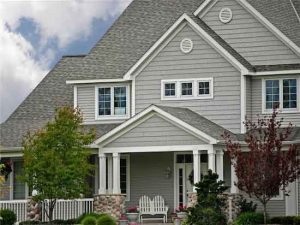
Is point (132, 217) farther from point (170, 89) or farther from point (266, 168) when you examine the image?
point (266, 168)

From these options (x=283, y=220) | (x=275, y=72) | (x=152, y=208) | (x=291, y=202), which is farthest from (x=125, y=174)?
(x=283, y=220)

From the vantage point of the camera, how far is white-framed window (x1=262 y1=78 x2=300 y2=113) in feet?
136

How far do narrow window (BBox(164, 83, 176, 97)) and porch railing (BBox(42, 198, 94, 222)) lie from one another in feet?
19.8

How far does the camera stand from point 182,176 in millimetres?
42906

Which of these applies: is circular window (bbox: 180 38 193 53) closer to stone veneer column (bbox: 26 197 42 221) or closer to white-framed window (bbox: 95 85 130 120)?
white-framed window (bbox: 95 85 130 120)

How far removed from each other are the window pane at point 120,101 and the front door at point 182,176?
3.59 metres

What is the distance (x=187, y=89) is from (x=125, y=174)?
Result: 496 cm

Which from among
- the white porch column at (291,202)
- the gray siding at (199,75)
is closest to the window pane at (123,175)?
the gray siding at (199,75)

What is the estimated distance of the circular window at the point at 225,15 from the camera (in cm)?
4353

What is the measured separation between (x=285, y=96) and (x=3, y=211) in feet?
43.5

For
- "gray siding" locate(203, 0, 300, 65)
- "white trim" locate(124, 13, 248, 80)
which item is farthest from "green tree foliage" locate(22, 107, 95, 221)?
"gray siding" locate(203, 0, 300, 65)

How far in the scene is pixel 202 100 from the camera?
139ft

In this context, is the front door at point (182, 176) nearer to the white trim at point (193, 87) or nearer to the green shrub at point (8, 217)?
the white trim at point (193, 87)

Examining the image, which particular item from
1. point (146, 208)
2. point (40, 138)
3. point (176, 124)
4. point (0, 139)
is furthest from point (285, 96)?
point (0, 139)
